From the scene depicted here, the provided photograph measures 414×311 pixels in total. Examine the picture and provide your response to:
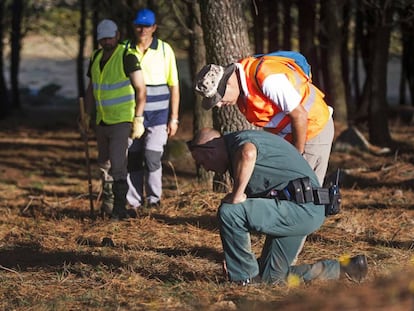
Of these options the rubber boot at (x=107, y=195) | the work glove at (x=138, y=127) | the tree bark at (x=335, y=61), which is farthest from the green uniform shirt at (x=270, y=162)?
the tree bark at (x=335, y=61)

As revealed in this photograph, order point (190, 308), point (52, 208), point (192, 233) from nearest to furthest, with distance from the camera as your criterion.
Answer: point (190, 308) < point (192, 233) < point (52, 208)

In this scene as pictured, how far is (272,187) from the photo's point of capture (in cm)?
622

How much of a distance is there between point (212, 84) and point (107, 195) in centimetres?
353

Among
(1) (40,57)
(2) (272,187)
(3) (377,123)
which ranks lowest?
(1) (40,57)

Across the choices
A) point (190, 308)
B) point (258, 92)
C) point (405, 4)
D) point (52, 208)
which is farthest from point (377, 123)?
point (190, 308)

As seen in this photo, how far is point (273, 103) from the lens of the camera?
6.57 m

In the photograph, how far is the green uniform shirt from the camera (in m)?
6.09

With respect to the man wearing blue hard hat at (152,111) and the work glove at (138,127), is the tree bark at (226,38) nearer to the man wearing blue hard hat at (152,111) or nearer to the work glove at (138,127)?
the man wearing blue hard hat at (152,111)

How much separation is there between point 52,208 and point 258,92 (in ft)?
16.7

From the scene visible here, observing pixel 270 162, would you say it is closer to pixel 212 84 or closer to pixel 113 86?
pixel 212 84

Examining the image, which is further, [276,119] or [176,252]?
[176,252]

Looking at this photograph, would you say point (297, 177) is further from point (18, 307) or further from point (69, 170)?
point (69, 170)

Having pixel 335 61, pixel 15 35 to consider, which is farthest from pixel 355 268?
pixel 15 35

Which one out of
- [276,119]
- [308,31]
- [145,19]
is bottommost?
[308,31]
